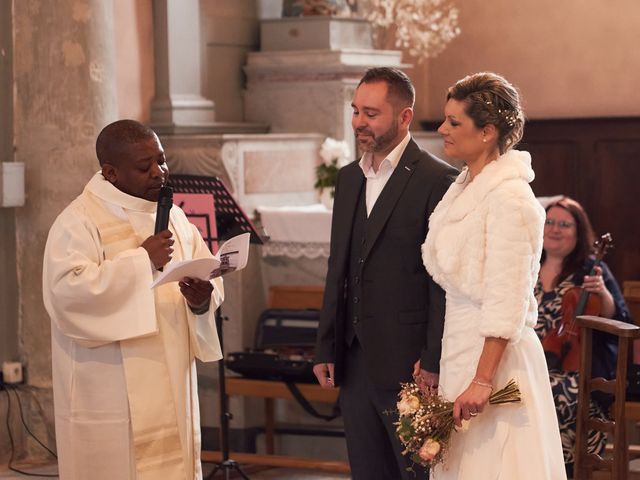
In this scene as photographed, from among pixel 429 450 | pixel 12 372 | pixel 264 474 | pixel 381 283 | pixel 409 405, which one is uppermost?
pixel 381 283

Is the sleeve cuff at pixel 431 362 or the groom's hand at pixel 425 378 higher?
the sleeve cuff at pixel 431 362

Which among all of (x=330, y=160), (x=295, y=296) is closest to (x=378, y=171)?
(x=295, y=296)

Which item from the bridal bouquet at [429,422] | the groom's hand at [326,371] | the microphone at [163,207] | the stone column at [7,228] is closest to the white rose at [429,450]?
the bridal bouquet at [429,422]

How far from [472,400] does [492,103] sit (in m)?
0.85

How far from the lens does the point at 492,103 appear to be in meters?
3.58

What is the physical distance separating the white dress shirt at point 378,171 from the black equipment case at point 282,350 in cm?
260

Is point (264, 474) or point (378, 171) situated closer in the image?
point (378, 171)

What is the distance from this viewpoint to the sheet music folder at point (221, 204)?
5.43m

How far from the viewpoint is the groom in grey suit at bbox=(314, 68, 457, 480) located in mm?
3979

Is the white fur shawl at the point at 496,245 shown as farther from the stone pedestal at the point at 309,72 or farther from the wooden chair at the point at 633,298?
the stone pedestal at the point at 309,72

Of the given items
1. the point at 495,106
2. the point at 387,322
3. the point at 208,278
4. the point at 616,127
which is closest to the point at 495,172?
the point at 495,106

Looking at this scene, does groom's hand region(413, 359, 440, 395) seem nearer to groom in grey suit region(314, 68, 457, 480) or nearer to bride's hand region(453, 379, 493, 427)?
groom in grey suit region(314, 68, 457, 480)

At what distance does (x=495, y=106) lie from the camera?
3584 millimetres

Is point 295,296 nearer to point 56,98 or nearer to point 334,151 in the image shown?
point 334,151
